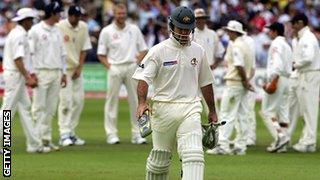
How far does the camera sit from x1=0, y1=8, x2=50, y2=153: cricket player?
14.9 m

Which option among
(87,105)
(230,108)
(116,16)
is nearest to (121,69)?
(116,16)

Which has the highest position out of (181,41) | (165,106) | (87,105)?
Answer: (181,41)

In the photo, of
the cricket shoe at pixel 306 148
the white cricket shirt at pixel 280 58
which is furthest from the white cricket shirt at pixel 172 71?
the cricket shoe at pixel 306 148

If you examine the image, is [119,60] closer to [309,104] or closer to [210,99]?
[309,104]

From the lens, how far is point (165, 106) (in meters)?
10.4

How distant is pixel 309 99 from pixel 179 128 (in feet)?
21.0

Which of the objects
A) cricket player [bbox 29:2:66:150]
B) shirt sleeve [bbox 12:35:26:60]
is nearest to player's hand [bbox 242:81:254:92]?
cricket player [bbox 29:2:66:150]

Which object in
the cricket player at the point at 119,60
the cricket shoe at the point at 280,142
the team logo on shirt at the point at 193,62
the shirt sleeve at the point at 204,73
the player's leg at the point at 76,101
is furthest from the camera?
the player's leg at the point at 76,101

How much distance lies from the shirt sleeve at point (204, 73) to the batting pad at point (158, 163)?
921mm

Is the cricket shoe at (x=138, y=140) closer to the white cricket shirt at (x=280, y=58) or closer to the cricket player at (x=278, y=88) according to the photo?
the cricket player at (x=278, y=88)

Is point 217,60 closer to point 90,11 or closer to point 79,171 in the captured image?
point 79,171

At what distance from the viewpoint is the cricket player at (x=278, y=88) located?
15883 mm

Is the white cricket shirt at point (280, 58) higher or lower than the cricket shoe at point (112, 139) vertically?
higher

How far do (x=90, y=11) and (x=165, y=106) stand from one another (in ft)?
75.3
